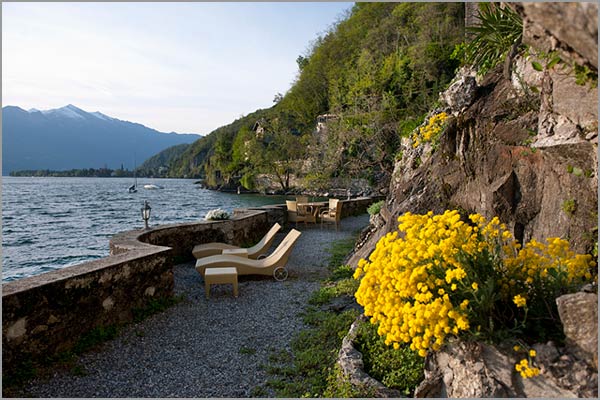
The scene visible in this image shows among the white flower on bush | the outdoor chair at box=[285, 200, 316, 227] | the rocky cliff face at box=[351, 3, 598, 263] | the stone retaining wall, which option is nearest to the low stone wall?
the stone retaining wall

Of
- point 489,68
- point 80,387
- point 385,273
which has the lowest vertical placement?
point 80,387

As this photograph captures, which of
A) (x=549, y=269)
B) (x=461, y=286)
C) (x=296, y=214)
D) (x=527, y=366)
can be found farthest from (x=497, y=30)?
(x=296, y=214)

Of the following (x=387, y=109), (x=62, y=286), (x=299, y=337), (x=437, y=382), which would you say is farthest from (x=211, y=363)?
(x=387, y=109)

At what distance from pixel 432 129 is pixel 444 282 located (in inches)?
210

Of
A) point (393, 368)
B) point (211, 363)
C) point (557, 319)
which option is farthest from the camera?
point (211, 363)

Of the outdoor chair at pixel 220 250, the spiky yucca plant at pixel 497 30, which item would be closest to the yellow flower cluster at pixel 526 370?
the spiky yucca plant at pixel 497 30

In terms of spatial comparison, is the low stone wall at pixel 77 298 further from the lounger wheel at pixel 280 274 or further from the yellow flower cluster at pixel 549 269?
the yellow flower cluster at pixel 549 269

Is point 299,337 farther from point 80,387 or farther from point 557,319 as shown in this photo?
point 557,319

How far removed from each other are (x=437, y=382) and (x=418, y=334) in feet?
1.38

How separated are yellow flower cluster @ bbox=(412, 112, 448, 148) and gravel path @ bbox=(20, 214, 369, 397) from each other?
346 cm

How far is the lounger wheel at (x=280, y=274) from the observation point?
25.1 ft

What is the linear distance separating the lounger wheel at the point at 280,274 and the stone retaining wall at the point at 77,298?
213cm

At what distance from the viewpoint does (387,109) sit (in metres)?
17.2

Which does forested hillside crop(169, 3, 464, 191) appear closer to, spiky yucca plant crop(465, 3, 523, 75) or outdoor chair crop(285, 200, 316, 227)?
outdoor chair crop(285, 200, 316, 227)
